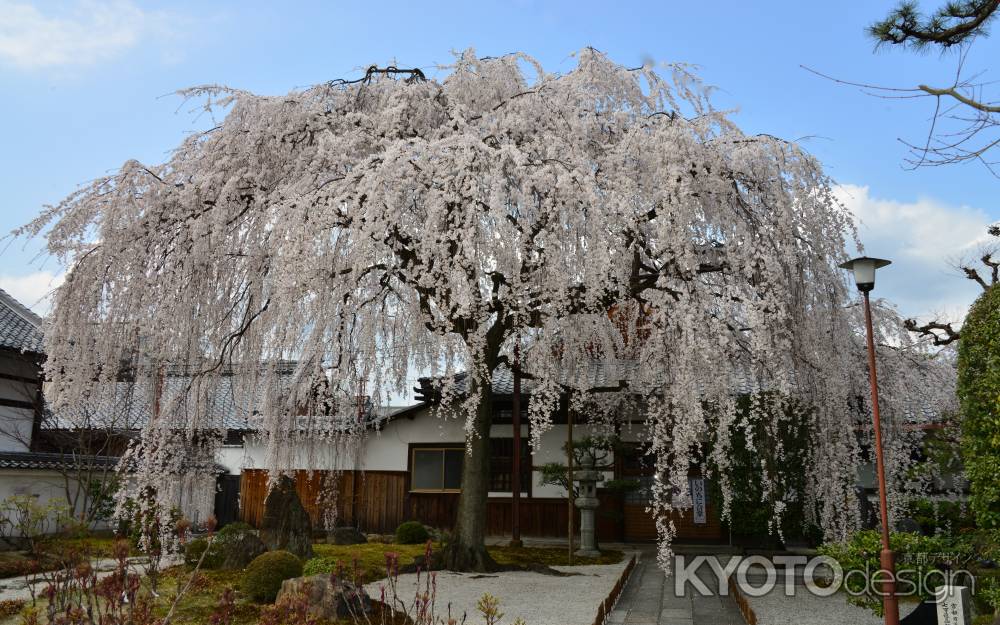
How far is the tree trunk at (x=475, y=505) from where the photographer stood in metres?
10.9

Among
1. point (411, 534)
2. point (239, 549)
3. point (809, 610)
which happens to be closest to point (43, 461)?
point (239, 549)

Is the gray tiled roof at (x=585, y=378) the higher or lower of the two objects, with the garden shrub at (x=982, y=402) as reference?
higher

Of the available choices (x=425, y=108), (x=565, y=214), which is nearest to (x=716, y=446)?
(x=565, y=214)

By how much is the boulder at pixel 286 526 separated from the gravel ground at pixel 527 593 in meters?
1.90

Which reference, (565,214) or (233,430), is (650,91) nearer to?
(565,214)

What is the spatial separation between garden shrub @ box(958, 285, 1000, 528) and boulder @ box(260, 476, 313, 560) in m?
9.17

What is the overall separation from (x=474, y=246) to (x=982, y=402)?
16.5 feet

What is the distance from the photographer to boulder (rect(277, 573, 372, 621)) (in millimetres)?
7629

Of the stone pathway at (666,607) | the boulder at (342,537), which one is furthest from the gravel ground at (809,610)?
the boulder at (342,537)

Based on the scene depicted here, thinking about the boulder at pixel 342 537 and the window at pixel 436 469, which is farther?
the window at pixel 436 469

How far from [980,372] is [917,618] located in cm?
243

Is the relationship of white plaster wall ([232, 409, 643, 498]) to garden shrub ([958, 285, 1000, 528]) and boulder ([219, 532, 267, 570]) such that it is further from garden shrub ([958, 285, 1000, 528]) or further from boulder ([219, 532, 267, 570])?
garden shrub ([958, 285, 1000, 528])

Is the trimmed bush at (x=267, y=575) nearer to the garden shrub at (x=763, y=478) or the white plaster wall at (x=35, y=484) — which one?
the white plaster wall at (x=35, y=484)

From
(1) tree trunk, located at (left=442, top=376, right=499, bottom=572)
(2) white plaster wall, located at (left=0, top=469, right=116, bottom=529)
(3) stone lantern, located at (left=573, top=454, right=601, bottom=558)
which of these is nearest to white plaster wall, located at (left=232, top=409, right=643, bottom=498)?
(3) stone lantern, located at (left=573, top=454, right=601, bottom=558)
